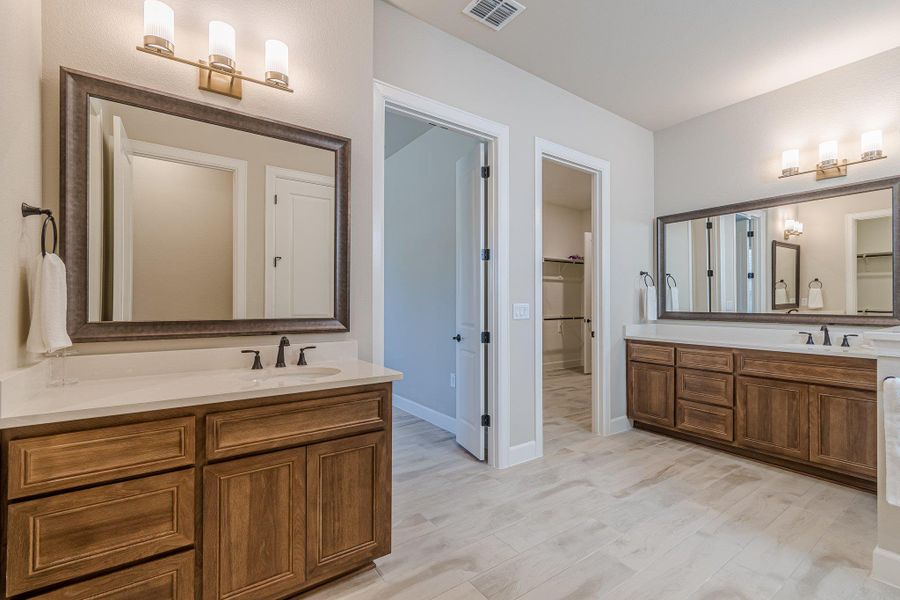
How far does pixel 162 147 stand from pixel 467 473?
2524 mm

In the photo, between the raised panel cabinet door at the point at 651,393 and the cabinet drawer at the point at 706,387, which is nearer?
the cabinet drawer at the point at 706,387

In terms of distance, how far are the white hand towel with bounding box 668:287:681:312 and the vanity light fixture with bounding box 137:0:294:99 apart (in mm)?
3608

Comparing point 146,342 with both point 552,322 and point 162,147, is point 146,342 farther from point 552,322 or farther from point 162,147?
point 552,322

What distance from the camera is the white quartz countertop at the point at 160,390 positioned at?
3.82 feet

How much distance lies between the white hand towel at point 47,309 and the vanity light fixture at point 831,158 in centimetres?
443

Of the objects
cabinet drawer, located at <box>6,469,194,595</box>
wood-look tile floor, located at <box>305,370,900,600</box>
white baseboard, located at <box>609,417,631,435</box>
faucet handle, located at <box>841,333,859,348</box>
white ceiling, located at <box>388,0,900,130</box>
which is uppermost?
white ceiling, located at <box>388,0,900,130</box>

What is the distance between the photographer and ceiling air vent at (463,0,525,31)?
230cm

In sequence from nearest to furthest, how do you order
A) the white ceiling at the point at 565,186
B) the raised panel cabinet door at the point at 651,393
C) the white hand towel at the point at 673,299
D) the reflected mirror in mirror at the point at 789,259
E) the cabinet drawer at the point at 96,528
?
the cabinet drawer at the point at 96,528 → the reflected mirror in mirror at the point at 789,259 → the raised panel cabinet door at the point at 651,393 → the white hand towel at the point at 673,299 → the white ceiling at the point at 565,186

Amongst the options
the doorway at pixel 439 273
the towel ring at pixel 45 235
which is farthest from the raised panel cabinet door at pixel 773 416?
the towel ring at pixel 45 235

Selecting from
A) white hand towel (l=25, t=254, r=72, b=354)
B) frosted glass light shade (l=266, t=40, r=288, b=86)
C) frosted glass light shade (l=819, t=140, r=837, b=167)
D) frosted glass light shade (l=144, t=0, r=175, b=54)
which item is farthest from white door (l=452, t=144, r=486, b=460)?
frosted glass light shade (l=819, t=140, r=837, b=167)

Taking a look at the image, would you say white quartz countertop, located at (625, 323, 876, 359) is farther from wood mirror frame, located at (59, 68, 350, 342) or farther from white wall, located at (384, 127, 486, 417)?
wood mirror frame, located at (59, 68, 350, 342)

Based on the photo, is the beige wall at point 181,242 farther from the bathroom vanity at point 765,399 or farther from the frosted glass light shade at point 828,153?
the frosted glass light shade at point 828,153

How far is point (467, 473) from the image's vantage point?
2.77 metres

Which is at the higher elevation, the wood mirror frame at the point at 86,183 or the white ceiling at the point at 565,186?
the white ceiling at the point at 565,186
